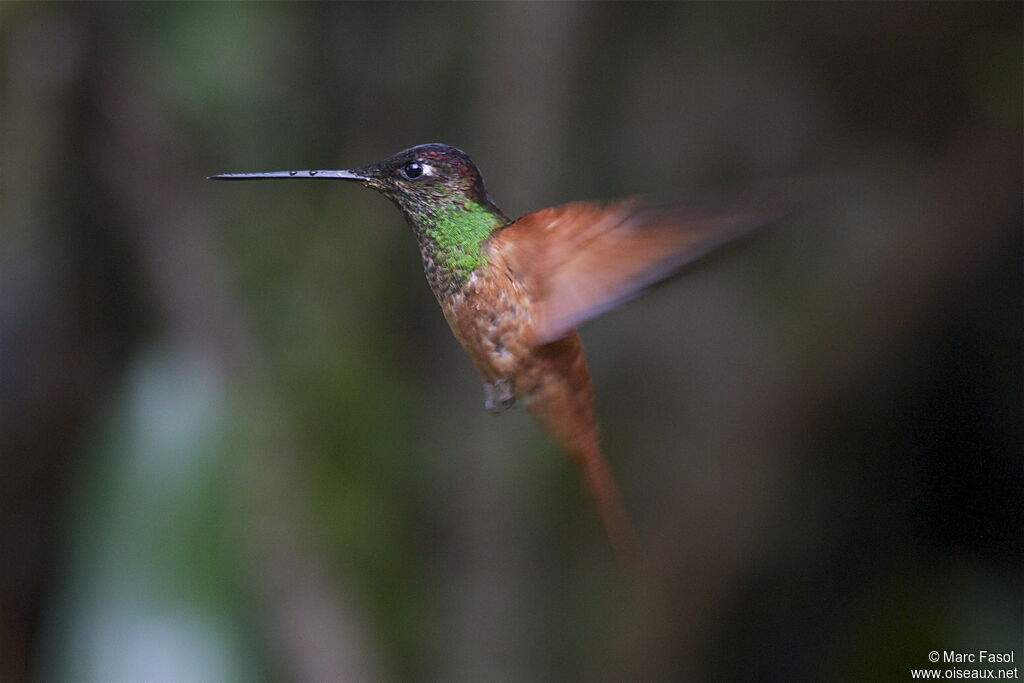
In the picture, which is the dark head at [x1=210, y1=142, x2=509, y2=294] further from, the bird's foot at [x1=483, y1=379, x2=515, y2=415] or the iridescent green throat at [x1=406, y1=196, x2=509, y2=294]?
the bird's foot at [x1=483, y1=379, x2=515, y2=415]

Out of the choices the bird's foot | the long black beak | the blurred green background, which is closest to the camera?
the long black beak

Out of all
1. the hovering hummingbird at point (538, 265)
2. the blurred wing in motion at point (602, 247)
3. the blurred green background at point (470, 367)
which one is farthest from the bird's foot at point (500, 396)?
the blurred green background at point (470, 367)

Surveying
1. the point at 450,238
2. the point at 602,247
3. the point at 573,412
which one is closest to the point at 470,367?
the point at 573,412

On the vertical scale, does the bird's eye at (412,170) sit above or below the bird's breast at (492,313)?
above

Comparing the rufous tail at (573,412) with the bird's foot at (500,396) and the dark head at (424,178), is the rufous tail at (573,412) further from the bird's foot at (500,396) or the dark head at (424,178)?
the dark head at (424,178)

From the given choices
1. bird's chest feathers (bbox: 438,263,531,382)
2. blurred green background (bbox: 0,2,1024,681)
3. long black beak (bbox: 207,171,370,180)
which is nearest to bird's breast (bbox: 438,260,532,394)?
bird's chest feathers (bbox: 438,263,531,382)

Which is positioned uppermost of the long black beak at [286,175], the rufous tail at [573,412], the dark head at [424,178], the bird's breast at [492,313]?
the dark head at [424,178]

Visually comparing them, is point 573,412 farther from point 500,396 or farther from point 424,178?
point 424,178
